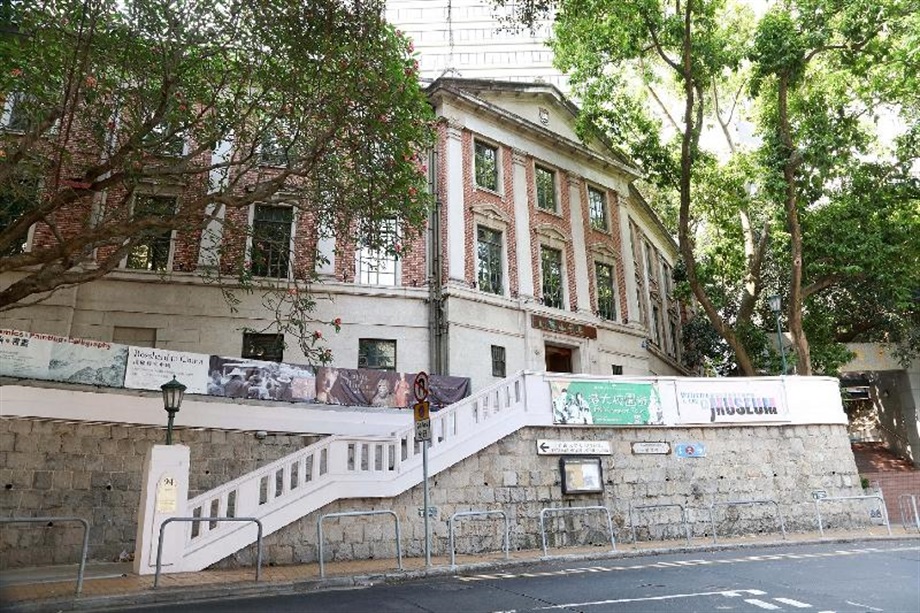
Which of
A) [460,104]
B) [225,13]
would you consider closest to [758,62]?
[460,104]

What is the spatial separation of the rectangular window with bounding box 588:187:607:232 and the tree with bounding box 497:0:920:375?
3.66m

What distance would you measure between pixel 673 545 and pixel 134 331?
15201mm

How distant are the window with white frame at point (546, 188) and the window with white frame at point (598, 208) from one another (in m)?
2.11

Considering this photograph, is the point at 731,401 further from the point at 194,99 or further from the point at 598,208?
the point at 194,99

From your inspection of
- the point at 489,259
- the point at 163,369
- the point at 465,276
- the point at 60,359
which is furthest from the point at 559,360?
the point at 60,359

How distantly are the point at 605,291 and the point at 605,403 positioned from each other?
984 centimetres

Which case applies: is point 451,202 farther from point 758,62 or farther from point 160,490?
point 160,490

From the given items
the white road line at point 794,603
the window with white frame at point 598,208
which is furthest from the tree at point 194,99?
the window with white frame at point 598,208

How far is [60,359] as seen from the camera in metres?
12.1

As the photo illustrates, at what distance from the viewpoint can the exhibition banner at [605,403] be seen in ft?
48.8

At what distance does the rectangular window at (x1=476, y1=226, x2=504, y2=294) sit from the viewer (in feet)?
67.4

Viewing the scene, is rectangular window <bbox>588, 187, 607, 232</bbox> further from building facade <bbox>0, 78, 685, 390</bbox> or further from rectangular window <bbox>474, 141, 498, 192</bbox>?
rectangular window <bbox>474, 141, 498, 192</bbox>

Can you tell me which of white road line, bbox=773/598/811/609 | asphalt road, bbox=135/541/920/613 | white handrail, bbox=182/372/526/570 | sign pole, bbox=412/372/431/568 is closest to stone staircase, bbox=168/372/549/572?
white handrail, bbox=182/372/526/570

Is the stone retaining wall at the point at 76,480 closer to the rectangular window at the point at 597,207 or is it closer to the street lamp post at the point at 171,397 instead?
the street lamp post at the point at 171,397
